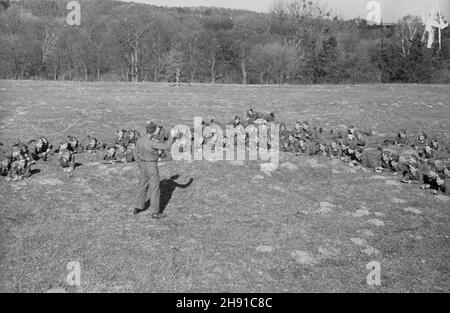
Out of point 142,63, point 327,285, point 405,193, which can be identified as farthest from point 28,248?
point 142,63

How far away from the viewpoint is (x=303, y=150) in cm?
1939

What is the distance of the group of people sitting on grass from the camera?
15.7 metres

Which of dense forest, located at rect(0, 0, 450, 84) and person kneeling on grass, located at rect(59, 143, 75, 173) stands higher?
dense forest, located at rect(0, 0, 450, 84)

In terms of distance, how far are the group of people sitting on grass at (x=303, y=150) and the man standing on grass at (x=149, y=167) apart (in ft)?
15.8

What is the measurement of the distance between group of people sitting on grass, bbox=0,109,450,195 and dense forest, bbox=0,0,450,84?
4040 cm

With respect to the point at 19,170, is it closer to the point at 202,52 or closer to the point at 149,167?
the point at 149,167

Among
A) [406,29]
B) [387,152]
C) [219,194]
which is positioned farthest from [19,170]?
[406,29]

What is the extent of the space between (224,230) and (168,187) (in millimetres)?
3733

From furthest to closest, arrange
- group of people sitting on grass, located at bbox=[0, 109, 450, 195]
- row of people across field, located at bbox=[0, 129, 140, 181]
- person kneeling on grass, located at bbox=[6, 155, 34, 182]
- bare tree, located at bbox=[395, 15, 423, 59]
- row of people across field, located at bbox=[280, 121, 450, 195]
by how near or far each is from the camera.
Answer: bare tree, located at bbox=[395, 15, 423, 59], row of people across field, located at bbox=[280, 121, 450, 195], group of people sitting on grass, located at bbox=[0, 109, 450, 195], row of people across field, located at bbox=[0, 129, 140, 181], person kneeling on grass, located at bbox=[6, 155, 34, 182]

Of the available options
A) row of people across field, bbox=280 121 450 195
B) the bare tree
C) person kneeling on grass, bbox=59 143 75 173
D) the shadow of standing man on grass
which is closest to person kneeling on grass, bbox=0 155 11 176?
person kneeling on grass, bbox=59 143 75 173

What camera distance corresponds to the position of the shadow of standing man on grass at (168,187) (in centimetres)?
1381

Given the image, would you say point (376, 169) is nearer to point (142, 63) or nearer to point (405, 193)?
point (405, 193)

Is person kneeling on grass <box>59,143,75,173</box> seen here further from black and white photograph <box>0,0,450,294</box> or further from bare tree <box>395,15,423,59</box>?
bare tree <box>395,15,423,59</box>

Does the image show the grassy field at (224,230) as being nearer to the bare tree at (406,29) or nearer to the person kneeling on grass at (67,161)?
A: the person kneeling on grass at (67,161)
